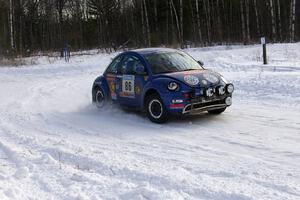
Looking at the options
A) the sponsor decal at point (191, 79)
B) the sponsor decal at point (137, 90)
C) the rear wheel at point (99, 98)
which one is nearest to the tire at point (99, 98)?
the rear wheel at point (99, 98)

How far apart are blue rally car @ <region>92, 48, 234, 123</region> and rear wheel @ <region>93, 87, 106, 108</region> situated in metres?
0.21

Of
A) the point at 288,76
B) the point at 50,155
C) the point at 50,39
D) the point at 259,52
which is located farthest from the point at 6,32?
the point at 50,155

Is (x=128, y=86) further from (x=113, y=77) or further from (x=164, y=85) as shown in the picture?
(x=164, y=85)

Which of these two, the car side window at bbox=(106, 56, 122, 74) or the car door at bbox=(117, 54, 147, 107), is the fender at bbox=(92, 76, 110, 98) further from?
the car door at bbox=(117, 54, 147, 107)

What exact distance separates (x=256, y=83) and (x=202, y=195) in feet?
32.1

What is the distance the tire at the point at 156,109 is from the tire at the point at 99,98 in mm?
2059

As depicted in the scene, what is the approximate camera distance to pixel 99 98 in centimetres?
1230

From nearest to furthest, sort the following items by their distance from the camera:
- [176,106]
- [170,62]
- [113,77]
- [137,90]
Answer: [176,106] < [137,90] < [170,62] < [113,77]

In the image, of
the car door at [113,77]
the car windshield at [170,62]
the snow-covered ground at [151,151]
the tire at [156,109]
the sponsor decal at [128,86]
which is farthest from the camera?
the car door at [113,77]

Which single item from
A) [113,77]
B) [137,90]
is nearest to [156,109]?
Answer: [137,90]

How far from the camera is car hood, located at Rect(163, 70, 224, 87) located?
9.76 meters

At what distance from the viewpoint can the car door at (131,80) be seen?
1059cm

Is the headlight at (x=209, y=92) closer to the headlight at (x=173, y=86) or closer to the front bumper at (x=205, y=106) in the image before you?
the front bumper at (x=205, y=106)

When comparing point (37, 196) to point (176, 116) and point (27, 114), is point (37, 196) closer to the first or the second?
point (176, 116)
